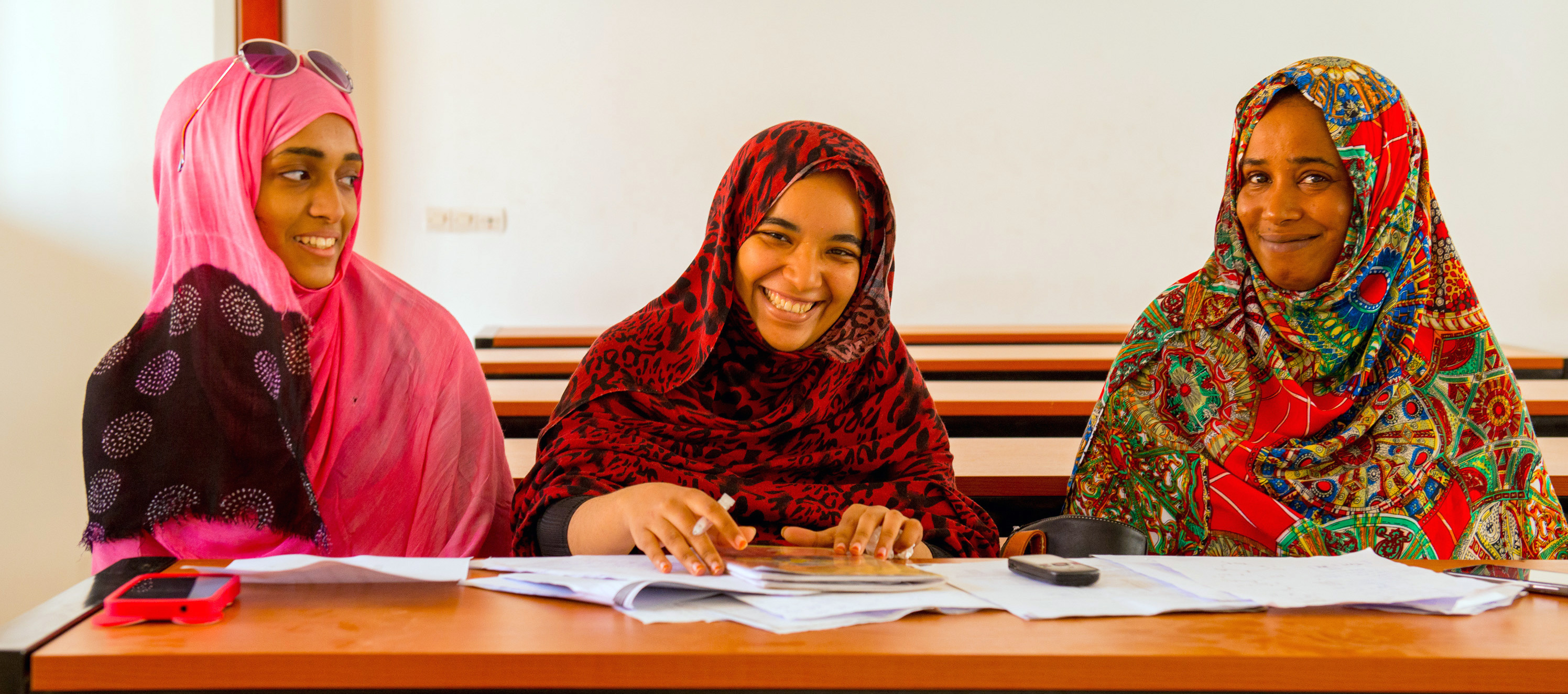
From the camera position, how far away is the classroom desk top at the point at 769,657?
67 centimetres

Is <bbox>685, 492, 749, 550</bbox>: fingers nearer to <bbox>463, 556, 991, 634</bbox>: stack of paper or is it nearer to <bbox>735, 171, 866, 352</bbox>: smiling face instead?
<bbox>463, 556, 991, 634</bbox>: stack of paper

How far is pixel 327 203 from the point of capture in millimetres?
1225

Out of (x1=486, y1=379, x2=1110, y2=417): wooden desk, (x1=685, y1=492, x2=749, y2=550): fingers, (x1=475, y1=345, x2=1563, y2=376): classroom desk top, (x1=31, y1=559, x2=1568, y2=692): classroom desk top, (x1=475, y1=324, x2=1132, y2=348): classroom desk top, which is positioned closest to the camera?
(x1=31, y1=559, x2=1568, y2=692): classroom desk top

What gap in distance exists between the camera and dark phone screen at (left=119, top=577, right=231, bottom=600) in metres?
0.74

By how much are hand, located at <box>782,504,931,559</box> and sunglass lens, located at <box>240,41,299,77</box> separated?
0.81 metres

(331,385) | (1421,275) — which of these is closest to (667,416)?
(331,385)

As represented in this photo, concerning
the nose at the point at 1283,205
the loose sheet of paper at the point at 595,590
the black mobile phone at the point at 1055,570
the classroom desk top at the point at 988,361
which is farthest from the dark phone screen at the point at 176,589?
the classroom desk top at the point at 988,361

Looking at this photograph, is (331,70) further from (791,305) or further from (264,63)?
(791,305)

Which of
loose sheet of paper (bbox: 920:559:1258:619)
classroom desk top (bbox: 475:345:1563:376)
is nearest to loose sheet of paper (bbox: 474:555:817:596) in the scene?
loose sheet of paper (bbox: 920:559:1258:619)

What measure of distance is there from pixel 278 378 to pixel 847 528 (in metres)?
0.66

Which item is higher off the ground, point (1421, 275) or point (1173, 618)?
point (1421, 275)

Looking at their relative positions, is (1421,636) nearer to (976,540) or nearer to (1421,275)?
(976,540)

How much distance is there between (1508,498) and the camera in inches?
51.5

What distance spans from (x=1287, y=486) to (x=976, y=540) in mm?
425
